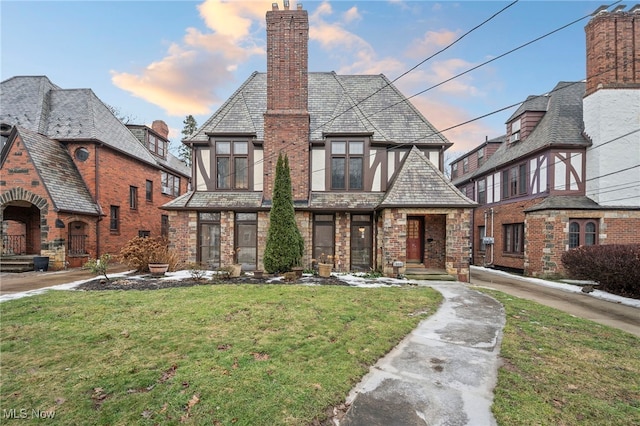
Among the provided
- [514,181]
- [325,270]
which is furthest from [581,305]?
[514,181]

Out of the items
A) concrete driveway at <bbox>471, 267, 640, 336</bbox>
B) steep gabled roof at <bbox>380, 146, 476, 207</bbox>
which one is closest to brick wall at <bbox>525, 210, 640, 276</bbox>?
concrete driveway at <bbox>471, 267, 640, 336</bbox>

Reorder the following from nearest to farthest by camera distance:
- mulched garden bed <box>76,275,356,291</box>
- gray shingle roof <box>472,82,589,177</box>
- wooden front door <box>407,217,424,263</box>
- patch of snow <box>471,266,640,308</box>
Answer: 1. patch of snow <box>471,266,640,308</box>
2. mulched garden bed <box>76,275,356,291</box>
3. wooden front door <box>407,217,424,263</box>
4. gray shingle roof <box>472,82,589,177</box>

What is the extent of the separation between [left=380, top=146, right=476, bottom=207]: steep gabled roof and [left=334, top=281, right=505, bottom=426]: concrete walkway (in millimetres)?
5763

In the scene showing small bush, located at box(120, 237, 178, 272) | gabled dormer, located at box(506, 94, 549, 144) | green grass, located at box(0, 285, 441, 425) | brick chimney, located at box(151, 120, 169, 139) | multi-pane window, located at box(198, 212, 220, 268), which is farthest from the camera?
brick chimney, located at box(151, 120, 169, 139)

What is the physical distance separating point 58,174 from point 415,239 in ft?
62.7

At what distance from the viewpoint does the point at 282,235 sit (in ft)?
34.8

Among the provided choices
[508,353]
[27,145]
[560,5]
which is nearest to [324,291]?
[508,353]

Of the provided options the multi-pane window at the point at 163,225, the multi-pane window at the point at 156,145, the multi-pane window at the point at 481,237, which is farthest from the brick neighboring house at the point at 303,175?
the multi-pane window at the point at 156,145

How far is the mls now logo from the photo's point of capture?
2.77 meters

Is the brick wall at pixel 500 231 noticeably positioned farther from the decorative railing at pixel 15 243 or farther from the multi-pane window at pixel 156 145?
the decorative railing at pixel 15 243

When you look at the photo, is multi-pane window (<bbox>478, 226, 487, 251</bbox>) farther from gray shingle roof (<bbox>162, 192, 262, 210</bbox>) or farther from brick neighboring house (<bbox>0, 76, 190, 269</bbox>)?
brick neighboring house (<bbox>0, 76, 190, 269</bbox>)

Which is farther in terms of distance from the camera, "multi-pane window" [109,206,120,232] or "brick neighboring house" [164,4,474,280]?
"multi-pane window" [109,206,120,232]

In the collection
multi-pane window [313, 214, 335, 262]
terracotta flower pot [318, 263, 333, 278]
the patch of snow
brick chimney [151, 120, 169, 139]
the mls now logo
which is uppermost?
brick chimney [151, 120, 169, 139]

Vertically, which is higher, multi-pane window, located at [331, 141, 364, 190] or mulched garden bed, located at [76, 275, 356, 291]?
multi-pane window, located at [331, 141, 364, 190]
